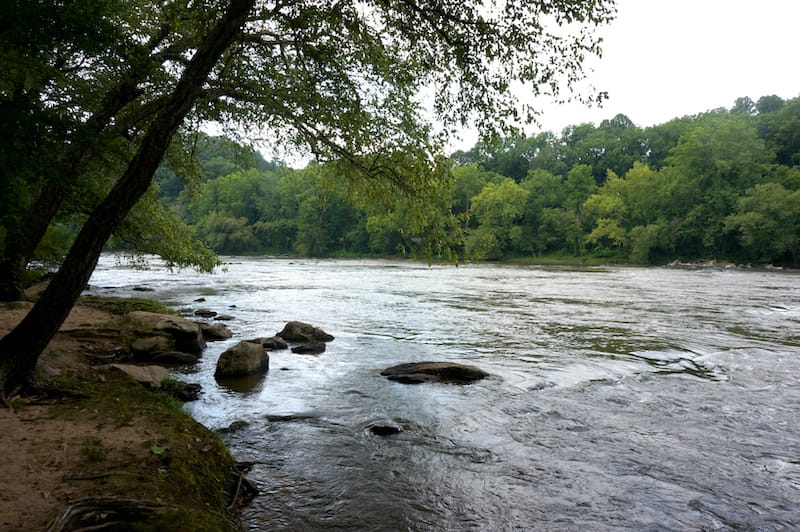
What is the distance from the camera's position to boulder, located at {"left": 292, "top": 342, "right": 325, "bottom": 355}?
43.2ft

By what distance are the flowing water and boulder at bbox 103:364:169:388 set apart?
85 cm

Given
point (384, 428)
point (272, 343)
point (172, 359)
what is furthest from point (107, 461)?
point (272, 343)

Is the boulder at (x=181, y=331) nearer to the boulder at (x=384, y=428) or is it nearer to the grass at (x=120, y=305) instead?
the grass at (x=120, y=305)

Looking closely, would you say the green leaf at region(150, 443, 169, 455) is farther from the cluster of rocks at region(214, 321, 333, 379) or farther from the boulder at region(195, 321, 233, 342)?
the boulder at region(195, 321, 233, 342)

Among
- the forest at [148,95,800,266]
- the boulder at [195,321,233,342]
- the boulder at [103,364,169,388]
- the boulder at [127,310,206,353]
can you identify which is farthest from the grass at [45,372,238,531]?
the forest at [148,95,800,266]

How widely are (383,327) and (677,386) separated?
9697mm

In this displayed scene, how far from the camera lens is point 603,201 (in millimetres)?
84375

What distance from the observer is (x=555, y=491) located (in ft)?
19.1

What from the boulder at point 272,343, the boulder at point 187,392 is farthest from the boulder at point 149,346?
the boulder at point 187,392

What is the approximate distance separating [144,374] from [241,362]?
2.23 meters

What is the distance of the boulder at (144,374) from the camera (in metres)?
8.27

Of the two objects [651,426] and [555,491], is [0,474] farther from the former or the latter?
[651,426]

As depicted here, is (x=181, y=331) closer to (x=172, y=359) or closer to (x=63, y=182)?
(x=172, y=359)

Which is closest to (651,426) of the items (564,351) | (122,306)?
(564,351)
